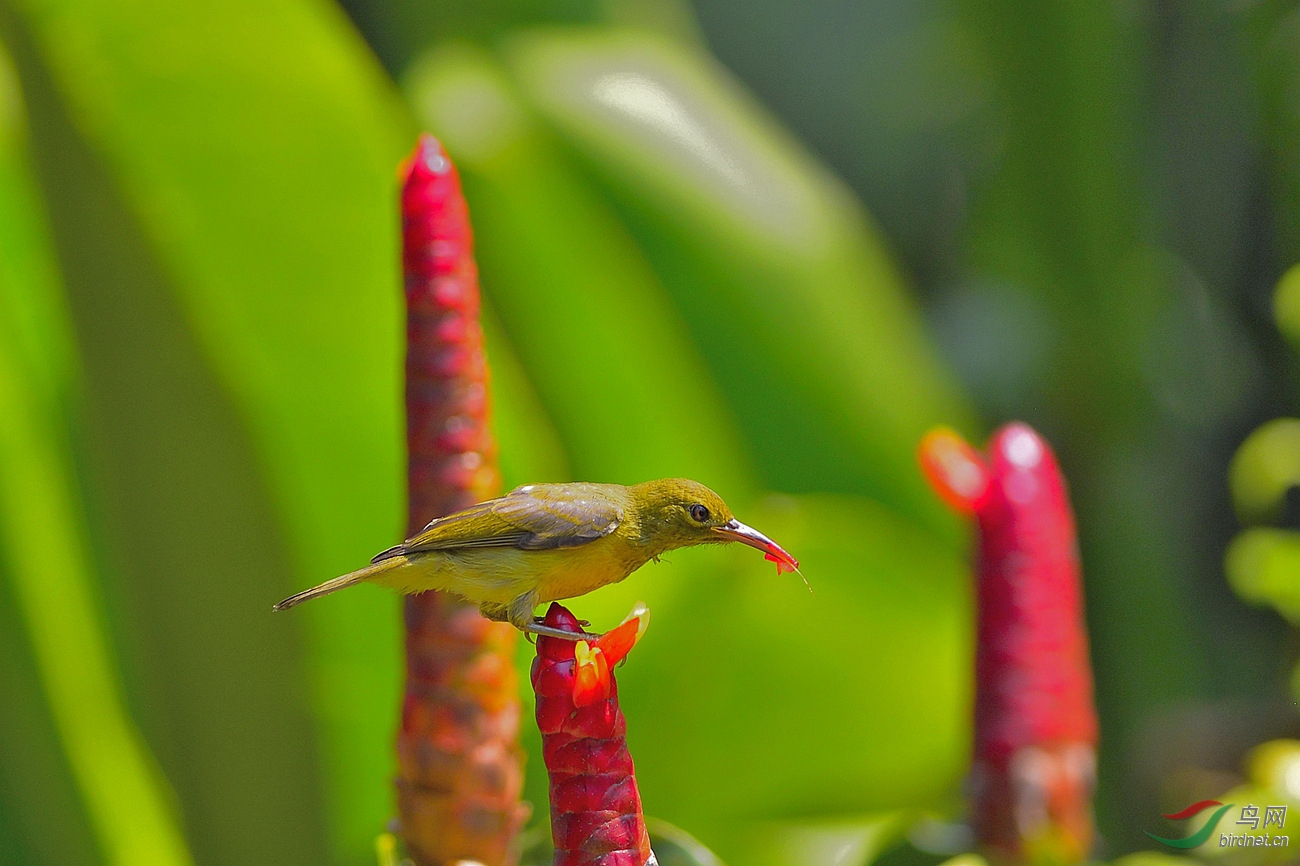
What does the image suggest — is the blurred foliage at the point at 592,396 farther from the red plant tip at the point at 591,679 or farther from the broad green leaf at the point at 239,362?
the red plant tip at the point at 591,679

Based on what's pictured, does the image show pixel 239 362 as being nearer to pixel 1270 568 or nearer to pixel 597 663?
pixel 597 663

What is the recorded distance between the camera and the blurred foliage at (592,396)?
83cm

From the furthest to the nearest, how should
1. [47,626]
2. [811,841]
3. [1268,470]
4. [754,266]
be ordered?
[1268,470]
[754,266]
[811,841]
[47,626]

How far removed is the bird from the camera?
0.53 metres

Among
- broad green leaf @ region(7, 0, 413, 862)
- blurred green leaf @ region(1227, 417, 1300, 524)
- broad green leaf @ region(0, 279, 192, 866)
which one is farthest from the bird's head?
blurred green leaf @ region(1227, 417, 1300, 524)

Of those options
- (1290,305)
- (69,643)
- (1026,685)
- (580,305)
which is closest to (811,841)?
(1026,685)

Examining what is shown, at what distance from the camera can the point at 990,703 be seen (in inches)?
27.8

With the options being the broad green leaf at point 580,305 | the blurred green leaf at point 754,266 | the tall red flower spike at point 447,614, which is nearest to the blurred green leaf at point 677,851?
the tall red flower spike at point 447,614

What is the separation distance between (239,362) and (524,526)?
0.39 meters

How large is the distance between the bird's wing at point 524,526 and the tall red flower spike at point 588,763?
3.1 inches

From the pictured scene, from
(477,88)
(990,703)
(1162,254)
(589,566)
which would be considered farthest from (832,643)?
(1162,254)

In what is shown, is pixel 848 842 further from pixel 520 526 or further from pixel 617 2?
pixel 617 2

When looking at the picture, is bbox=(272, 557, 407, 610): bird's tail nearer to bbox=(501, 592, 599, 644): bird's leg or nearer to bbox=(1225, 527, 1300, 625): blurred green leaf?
bbox=(501, 592, 599, 644): bird's leg

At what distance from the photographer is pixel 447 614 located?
0.58m
